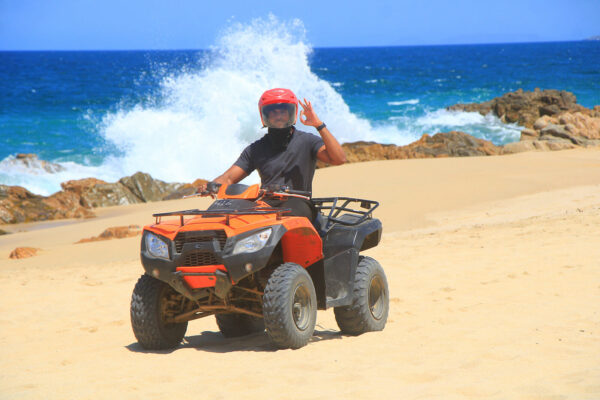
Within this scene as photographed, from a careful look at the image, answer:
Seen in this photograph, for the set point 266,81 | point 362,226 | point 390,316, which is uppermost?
point 266,81

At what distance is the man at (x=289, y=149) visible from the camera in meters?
5.54

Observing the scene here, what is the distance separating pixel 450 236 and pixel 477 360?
6.45 m

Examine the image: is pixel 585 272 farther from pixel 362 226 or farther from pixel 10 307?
pixel 10 307

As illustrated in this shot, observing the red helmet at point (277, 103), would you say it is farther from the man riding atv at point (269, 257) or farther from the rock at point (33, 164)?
the rock at point (33, 164)

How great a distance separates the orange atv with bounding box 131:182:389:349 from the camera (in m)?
4.92

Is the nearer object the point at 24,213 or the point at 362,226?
the point at 362,226

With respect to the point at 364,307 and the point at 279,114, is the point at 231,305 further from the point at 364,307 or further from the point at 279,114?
the point at 279,114

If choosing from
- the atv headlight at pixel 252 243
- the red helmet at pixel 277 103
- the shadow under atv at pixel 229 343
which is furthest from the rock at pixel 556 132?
the atv headlight at pixel 252 243

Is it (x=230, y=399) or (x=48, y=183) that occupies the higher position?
(x=48, y=183)

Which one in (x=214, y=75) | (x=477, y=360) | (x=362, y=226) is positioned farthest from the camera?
(x=214, y=75)

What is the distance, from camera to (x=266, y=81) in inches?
1086

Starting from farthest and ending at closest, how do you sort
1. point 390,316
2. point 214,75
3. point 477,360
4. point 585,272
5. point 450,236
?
point 214,75 → point 450,236 → point 585,272 → point 390,316 → point 477,360

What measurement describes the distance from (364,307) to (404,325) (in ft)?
2.13

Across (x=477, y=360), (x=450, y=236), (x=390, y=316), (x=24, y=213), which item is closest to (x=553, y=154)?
(x=450, y=236)
